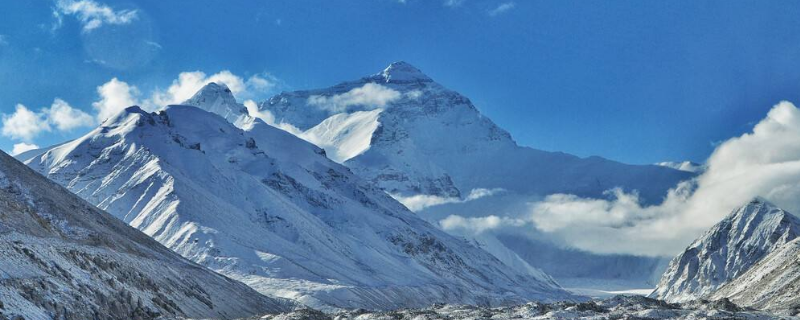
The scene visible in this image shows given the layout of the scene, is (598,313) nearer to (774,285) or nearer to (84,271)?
(774,285)

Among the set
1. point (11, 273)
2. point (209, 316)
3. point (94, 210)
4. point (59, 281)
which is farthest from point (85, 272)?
point (94, 210)

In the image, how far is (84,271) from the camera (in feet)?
355

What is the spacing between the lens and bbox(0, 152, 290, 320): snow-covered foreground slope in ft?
294

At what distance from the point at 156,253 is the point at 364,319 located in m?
95.9

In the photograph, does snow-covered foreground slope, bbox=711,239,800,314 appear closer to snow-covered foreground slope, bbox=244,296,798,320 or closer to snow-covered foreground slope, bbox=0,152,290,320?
snow-covered foreground slope, bbox=244,296,798,320

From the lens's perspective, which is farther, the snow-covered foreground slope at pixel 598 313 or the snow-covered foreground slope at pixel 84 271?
the snow-covered foreground slope at pixel 84 271

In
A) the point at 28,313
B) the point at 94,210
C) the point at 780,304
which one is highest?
the point at 94,210

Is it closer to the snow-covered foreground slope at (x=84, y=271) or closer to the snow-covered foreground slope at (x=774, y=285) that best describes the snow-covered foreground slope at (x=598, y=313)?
the snow-covered foreground slope at (x=774, y=285)

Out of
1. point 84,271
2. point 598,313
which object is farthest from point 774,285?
point 84,271

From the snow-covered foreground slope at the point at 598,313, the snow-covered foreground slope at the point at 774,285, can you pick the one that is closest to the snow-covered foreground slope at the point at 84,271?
the snow-covered foreground slope at the point at 598,313

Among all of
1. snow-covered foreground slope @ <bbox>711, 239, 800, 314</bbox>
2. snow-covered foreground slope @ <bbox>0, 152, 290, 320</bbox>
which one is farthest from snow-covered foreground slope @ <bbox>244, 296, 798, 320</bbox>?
snow-covered foreground slope @ <bbox>0, 152, 290, 320</bbox>

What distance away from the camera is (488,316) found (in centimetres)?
9256

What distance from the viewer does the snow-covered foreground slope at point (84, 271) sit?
294ft

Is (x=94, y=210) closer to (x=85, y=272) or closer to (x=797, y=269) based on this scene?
(x=85, y=272)
